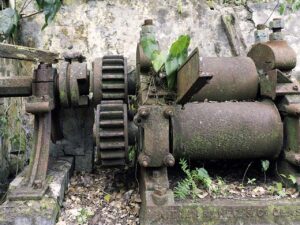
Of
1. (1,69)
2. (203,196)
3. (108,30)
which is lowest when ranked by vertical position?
(203,196)

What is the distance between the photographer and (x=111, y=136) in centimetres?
322

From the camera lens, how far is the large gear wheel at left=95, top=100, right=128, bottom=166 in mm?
3221

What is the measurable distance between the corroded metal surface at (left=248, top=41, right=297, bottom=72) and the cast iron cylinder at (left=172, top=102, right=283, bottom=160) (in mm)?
393

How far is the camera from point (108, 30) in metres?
4.82

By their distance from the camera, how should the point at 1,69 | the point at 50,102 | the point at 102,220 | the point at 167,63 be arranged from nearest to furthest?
1. the point at 167,63
2. the point at 102,220
3. the point at 50,102
4. the point at 1,69

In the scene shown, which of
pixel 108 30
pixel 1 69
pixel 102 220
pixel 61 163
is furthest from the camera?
pixel 108 30

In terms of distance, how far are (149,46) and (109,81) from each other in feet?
2.17

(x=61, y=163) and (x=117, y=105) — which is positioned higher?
(x=117, y=105)

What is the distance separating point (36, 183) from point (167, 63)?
1.40 m

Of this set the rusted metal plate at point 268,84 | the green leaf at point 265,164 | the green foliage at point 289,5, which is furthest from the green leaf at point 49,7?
the green foliage at point 289,5

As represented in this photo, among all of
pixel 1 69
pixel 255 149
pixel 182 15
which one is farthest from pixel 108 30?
pixel 255 149

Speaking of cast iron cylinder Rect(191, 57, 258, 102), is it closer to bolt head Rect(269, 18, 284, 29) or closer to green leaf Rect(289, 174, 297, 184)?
bolt head Rect(269, 18, 284, 29)

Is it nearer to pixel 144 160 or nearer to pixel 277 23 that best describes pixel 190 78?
pixel 144 160

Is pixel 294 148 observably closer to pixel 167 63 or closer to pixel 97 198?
pixel 167 63
